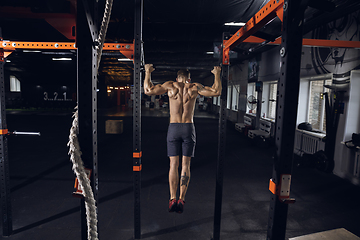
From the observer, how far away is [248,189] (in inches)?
146

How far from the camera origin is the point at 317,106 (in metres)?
5.78

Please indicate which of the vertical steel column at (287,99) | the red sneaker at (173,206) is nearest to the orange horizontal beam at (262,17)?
the vertical steel column at (287,99)

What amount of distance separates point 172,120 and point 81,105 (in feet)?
4.24

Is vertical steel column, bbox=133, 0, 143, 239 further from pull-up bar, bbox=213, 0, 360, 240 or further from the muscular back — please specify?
pull-up bar, bbox=213, 0, 360, 240

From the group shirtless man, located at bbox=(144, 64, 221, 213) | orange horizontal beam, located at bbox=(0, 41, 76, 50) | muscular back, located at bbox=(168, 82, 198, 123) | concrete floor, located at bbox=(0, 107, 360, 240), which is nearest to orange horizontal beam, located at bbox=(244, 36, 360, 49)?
shirtless man, located at bbox=(144, 64, 221, 213)

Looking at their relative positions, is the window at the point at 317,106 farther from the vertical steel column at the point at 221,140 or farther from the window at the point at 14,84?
the window at the point at 14,84

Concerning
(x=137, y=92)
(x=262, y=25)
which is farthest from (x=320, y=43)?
(x=137, y=92)

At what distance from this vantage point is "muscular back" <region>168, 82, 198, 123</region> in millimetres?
2242

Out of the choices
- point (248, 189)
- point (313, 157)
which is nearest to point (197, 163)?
point (248, 189)

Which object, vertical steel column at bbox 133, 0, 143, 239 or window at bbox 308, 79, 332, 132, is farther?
window at bbox 308, 79, 332, 132

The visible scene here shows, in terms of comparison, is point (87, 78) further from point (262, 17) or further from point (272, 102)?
point (272, 102)

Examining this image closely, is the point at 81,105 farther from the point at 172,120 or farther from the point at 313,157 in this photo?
the point at 313,157

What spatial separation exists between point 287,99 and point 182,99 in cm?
126

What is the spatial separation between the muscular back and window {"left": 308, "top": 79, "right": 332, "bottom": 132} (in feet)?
15.7
